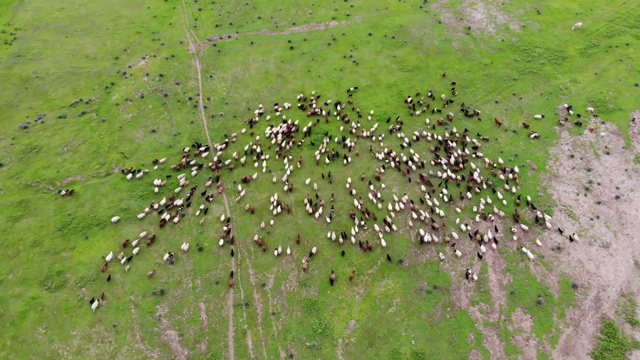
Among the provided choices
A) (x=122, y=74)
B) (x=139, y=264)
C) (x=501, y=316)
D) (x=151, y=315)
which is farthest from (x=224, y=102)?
(x=501, y=316)

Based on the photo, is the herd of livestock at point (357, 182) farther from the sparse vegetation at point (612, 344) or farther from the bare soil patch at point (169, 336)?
the sparse vegetation at point (612, 344)

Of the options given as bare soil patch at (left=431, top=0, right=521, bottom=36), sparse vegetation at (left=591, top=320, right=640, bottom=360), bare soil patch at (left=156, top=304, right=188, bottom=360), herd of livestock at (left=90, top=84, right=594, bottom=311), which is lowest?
sparse vegetation at (left=591, top=320, right=640, bottom=360)

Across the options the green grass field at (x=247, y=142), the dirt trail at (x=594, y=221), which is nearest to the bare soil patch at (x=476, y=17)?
the green grass field at (x=247, y=142)

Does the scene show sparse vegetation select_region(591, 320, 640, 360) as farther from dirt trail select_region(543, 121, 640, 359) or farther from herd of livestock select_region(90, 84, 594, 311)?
herd of livestock select_region(90, 84, 594, 311)

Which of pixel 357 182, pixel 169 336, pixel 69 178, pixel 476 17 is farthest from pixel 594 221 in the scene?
pixel 69 178

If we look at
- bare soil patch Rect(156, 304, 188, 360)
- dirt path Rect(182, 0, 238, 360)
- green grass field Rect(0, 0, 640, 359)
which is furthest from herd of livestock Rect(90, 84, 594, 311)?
bare soil patch Rect(156, 304, 188, 360)

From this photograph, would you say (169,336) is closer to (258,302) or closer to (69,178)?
(258,302)
